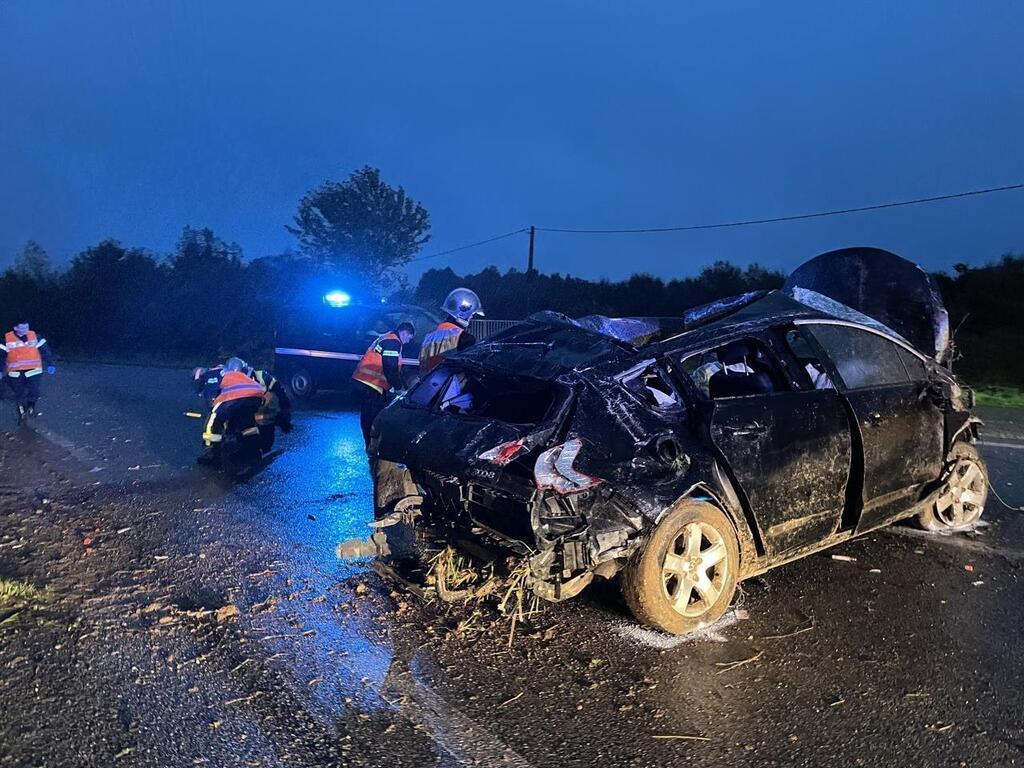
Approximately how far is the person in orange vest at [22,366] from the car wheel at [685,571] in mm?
10496

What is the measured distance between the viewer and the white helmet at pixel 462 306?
7.80 metres

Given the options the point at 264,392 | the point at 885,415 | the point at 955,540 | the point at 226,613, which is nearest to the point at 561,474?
the point at 226,613

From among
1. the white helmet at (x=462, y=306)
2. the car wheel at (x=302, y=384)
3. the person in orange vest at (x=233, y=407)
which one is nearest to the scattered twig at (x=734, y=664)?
the white helmet at (x=462, y=306)

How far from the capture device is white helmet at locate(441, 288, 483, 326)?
25.6 ft

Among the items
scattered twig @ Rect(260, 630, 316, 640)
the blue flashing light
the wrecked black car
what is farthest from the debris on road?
the blue flashing light

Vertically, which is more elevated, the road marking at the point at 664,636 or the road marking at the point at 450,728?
the road marking at the point at 664,636

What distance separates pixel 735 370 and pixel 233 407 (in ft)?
17.2

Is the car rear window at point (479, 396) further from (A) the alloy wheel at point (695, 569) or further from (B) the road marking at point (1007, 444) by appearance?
(B) the road marking at point (1007, 444)

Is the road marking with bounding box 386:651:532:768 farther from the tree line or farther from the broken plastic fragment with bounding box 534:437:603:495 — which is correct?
the tree line

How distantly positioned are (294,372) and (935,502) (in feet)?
37.2

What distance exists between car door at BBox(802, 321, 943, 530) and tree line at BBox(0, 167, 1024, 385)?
2459cm

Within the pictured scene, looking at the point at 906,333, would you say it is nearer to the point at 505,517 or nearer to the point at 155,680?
the point at 505,517

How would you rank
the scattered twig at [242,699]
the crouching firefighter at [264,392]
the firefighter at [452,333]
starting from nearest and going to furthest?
the scattered twig at [242,699], the firefighter at [452,333], the crouching firefighter at [264,392]

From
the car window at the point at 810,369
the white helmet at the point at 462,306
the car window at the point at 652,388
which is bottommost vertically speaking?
the car window at the point at 652,388
